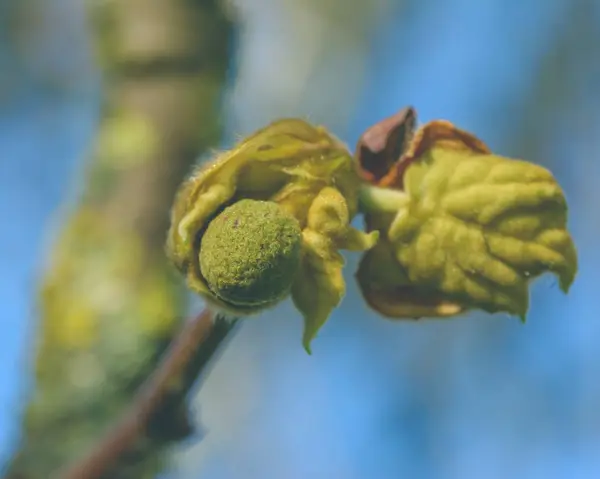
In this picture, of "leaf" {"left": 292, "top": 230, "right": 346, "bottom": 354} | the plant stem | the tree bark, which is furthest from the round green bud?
the tree bark

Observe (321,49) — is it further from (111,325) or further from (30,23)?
(111,325)

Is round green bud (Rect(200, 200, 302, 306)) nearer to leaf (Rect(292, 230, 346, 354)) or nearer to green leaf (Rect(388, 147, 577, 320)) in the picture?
leaf (Rect(292, 230, 346, 354))

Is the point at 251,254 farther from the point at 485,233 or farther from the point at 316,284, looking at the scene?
the point at 485,233

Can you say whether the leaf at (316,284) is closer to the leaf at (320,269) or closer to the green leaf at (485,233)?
the leaf at (320,269)

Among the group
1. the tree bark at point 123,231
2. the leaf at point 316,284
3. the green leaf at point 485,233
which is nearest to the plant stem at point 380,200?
Answer: the green leaf at point 485,233

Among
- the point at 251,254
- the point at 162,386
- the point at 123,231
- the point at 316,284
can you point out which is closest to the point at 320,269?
the point at 316,284

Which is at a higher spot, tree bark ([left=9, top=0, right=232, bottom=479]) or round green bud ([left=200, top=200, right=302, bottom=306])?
round green bud ([left=200, top=200, right=302, bottom=306])
